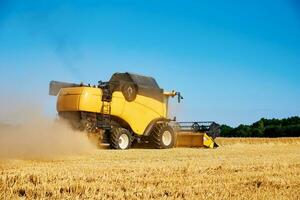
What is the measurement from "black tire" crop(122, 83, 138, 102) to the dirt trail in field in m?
2.59

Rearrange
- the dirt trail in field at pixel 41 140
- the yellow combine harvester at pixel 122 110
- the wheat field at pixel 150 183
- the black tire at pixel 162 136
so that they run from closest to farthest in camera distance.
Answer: the wheat field at pixel 150 183 → the dirt trail in field at pixel 41 140 → the yellow combine harvester at pixel 122 110 → the black tire at pixel 162 136

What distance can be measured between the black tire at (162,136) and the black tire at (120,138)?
1.47m

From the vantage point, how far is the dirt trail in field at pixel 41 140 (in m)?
11.9

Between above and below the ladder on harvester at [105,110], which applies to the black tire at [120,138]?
below

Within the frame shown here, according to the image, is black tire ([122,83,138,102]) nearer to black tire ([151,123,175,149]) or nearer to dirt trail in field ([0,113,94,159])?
black tire ([151,123,175,149])

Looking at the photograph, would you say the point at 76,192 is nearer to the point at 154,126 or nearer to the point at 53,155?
the point at 53,155

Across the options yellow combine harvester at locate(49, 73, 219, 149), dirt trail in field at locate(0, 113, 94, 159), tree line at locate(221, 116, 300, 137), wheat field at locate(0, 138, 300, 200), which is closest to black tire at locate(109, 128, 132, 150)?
yellow combine harvester at locate(49, 73, 219, 149)

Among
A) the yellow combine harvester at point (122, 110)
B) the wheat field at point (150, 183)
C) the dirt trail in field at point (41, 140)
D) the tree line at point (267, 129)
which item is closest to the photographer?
the wheat field at point (150, 183)

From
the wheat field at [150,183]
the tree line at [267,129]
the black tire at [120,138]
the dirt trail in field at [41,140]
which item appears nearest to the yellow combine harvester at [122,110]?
the black tire at [120,138]

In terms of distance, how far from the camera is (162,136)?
18.4 metres

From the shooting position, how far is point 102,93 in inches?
647

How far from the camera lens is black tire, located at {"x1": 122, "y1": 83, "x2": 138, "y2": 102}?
17.1 meters

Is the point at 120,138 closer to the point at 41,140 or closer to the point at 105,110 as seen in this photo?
the point at 105,110

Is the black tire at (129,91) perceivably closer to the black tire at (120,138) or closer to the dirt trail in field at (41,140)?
the black tire at (120,138)
